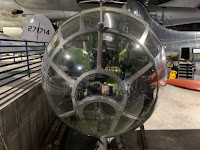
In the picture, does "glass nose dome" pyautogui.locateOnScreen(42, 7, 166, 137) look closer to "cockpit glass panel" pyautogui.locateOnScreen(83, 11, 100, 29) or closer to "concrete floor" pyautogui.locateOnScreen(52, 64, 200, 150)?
"cockpit glass panel" pyautogui.locateOnScreen(83, 11, 100, 29)

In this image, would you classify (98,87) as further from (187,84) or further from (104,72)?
(187,84)

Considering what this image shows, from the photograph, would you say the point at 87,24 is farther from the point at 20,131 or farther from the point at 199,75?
the point at 199,75

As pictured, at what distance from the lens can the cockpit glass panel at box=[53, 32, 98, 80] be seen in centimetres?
141

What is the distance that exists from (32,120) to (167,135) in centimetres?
259

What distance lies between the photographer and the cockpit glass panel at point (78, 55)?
1.41m

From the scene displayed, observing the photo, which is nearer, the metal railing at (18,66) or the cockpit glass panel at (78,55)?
the cockpit glass panel at (78,55)

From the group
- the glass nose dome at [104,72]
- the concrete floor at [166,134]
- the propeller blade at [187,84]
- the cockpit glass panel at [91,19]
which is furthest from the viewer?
the propeller blade at [187,84]

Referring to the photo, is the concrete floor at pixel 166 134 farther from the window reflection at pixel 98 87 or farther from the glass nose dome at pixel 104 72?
the window reflection at pixel 98 87

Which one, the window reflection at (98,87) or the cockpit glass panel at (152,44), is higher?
the cockpit glass panel at (152,44)

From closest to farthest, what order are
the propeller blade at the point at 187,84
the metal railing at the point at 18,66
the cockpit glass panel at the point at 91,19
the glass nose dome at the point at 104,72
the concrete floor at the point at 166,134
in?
the glass nose dome at the point at 104,72 < the cockpit glass panel at the point at 91,19 < the concrete floor at the point at 166,134 < the metal railing at the point at 18,66 < the propeller blade at the point at 187,84

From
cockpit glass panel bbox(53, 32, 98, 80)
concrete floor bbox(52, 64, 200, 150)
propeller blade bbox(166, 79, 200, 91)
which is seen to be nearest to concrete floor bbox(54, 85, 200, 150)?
concrete floor bbox(52, 64, 200, 150)

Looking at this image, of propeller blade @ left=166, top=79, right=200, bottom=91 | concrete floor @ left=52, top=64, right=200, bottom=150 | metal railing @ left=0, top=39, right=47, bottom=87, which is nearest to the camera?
concrete floor @ left=52, top=64, right=200, bottom=150

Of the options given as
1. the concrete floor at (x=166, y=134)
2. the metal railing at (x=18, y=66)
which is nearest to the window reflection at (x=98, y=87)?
the concrete floor at (x=166, y=134)

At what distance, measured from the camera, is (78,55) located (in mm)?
1518
